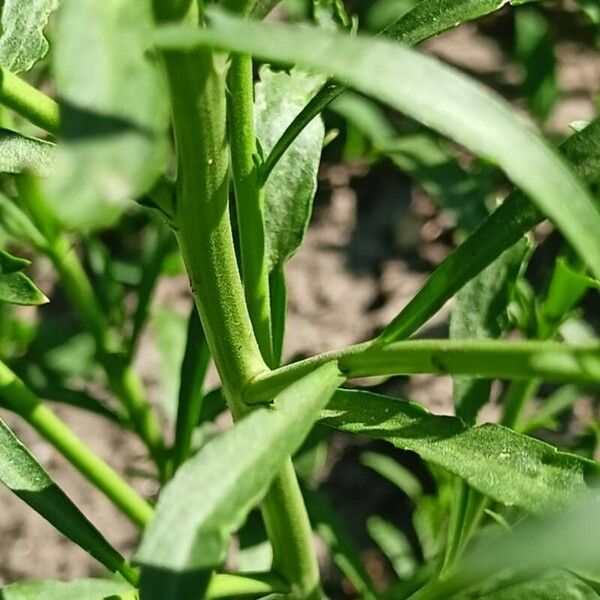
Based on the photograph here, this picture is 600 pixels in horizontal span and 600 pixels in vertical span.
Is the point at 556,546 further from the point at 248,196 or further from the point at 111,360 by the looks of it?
the point at 111,360

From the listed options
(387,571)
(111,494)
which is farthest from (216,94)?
(387,571)

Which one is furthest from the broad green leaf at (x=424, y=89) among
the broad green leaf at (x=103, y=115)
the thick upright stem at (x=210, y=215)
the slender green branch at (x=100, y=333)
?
the slender green branch at (x=100, y=333)

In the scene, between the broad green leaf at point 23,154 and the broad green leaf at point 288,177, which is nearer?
the broad green leaf at point 23,154

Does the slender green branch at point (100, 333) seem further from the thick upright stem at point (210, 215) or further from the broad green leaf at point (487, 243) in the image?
the broad green leaf at point (487, 243)

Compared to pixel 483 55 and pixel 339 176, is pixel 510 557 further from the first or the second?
pixel 483 55

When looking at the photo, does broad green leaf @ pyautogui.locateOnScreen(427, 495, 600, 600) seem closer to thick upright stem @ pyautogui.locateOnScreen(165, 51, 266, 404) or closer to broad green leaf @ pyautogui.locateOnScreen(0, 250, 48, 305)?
thick upright stem @ pyautogui.locateOnScreen(165, 51, 266, 404)

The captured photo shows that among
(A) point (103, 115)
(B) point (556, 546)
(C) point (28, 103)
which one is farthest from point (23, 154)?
(B) point (556, 546)
